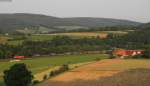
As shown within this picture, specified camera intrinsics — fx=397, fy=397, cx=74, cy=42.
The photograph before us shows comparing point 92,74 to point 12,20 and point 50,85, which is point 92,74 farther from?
point 12,20

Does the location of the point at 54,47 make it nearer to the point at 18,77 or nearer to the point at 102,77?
the point at 18,77

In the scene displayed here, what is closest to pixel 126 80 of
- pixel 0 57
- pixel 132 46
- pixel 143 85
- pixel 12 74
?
pixel 143 85

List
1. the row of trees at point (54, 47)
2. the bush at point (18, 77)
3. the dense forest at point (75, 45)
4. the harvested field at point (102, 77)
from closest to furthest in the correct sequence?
the harvested field at point (102, 77) → the bush at point (18, 77) → the row of trees at point (54, 47) → the dense forest at point (75, 45)

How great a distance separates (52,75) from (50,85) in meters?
6.18

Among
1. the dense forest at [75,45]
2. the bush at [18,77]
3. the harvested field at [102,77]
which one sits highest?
the harvested field at [102,77]

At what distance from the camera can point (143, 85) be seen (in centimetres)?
2497

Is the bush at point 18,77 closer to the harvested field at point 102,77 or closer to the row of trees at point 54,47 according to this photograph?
the harvested field at point 102,77

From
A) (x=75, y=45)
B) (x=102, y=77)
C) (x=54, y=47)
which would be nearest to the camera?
(x=102, y=77)

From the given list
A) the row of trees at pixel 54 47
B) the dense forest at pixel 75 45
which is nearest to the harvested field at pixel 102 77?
the dense forest at pixel 75 45

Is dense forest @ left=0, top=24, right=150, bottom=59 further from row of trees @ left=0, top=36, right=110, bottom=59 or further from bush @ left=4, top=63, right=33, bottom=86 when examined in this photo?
bush @ left=4, top=63, right=33, bottom=86

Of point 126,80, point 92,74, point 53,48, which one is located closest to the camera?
point 126,80

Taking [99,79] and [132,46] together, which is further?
[132,46]


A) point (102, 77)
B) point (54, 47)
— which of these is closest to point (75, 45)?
point (54, 47)

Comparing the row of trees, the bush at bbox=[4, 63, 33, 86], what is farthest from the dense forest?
the bush at bbox=[4, 63, 33, 86]
